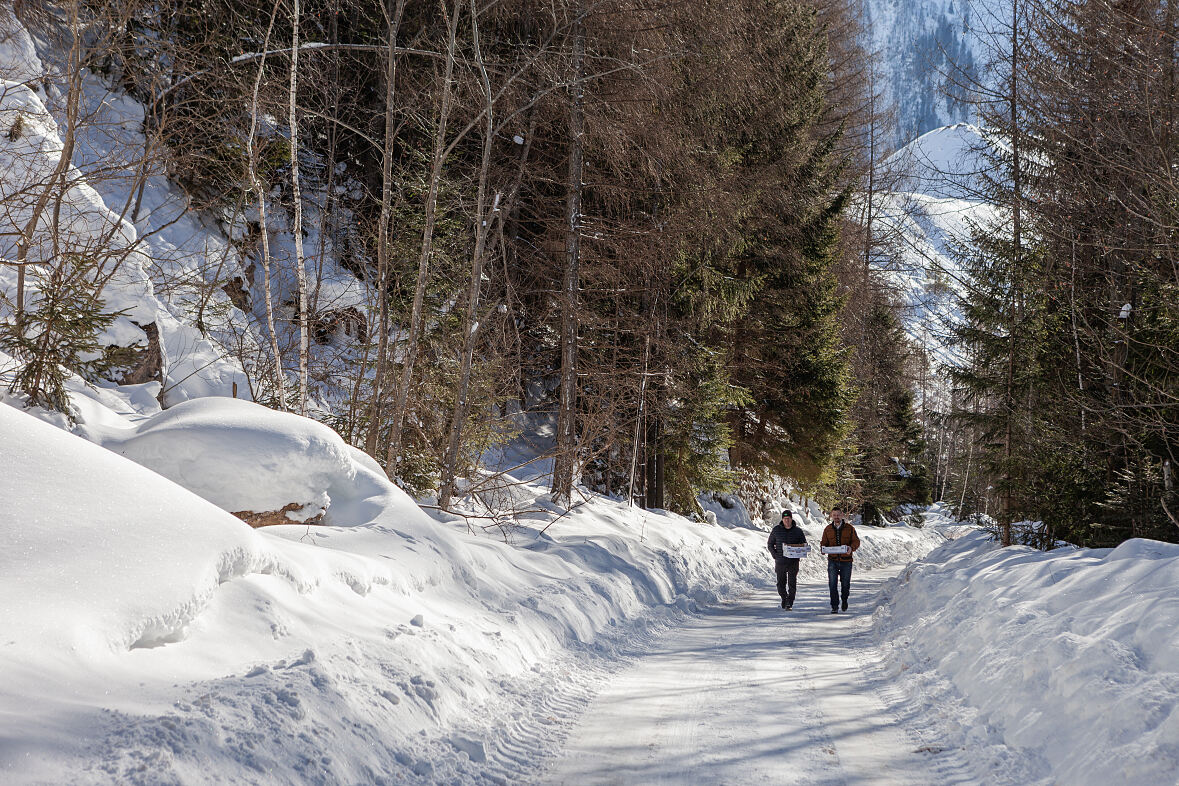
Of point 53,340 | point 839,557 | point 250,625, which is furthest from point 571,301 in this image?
point 250,625

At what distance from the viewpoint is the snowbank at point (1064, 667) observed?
4043mm

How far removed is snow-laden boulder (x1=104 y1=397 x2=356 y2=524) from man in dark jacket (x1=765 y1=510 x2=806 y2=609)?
7513mm

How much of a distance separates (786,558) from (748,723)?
6.90 meters

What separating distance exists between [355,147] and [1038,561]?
65.8 feet

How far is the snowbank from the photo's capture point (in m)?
4.04

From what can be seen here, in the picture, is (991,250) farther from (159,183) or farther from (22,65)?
(22,65)

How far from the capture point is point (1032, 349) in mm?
14555

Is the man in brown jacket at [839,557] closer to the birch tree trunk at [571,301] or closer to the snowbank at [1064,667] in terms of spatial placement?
the snowbank at [1064,667]

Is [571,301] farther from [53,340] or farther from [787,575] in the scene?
[53,340]

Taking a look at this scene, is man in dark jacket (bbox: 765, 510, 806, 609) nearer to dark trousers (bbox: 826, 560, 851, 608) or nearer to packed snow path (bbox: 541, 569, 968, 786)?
dark trousers (bbox: 826, 560, 851, 608)

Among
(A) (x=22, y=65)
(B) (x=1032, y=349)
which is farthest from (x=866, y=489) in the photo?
(A) (x=22, y=65)

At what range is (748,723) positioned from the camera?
535 cm

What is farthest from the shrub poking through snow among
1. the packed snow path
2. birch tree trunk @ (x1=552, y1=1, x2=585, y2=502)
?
birch tree trunk @ (x1=552, y1=1, x2=585, y2=502)

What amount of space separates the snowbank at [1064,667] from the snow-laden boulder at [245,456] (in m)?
5.85
